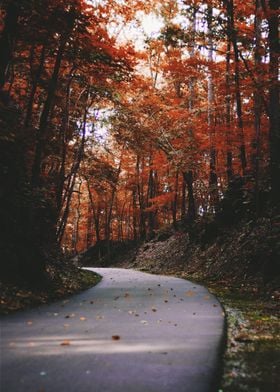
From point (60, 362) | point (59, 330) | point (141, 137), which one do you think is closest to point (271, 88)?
point (141, 137)

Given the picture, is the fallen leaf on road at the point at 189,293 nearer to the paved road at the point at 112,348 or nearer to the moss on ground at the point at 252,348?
the moss on ground at the point at 252,348

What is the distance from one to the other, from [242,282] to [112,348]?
26.7ft

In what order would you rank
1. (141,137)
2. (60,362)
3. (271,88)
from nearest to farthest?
(60,362), (271,88), (141,137)

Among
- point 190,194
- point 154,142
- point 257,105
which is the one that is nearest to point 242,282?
point 257,105

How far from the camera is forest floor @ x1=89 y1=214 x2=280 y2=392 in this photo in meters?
3.82

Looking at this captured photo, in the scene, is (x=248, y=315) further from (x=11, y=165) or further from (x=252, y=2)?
(x=252, y=2)

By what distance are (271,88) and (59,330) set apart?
413 inches

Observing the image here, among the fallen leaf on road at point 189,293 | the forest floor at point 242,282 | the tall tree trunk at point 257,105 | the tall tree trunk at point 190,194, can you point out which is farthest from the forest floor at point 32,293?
the tall tree trunk at point 190,194

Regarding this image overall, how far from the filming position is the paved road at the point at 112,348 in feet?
10.6

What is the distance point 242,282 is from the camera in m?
11.6

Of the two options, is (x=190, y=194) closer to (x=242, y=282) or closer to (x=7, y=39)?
(x=242, y=282)

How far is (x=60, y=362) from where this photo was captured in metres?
3.72

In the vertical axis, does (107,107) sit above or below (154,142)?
above

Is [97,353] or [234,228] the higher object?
[234,228]
